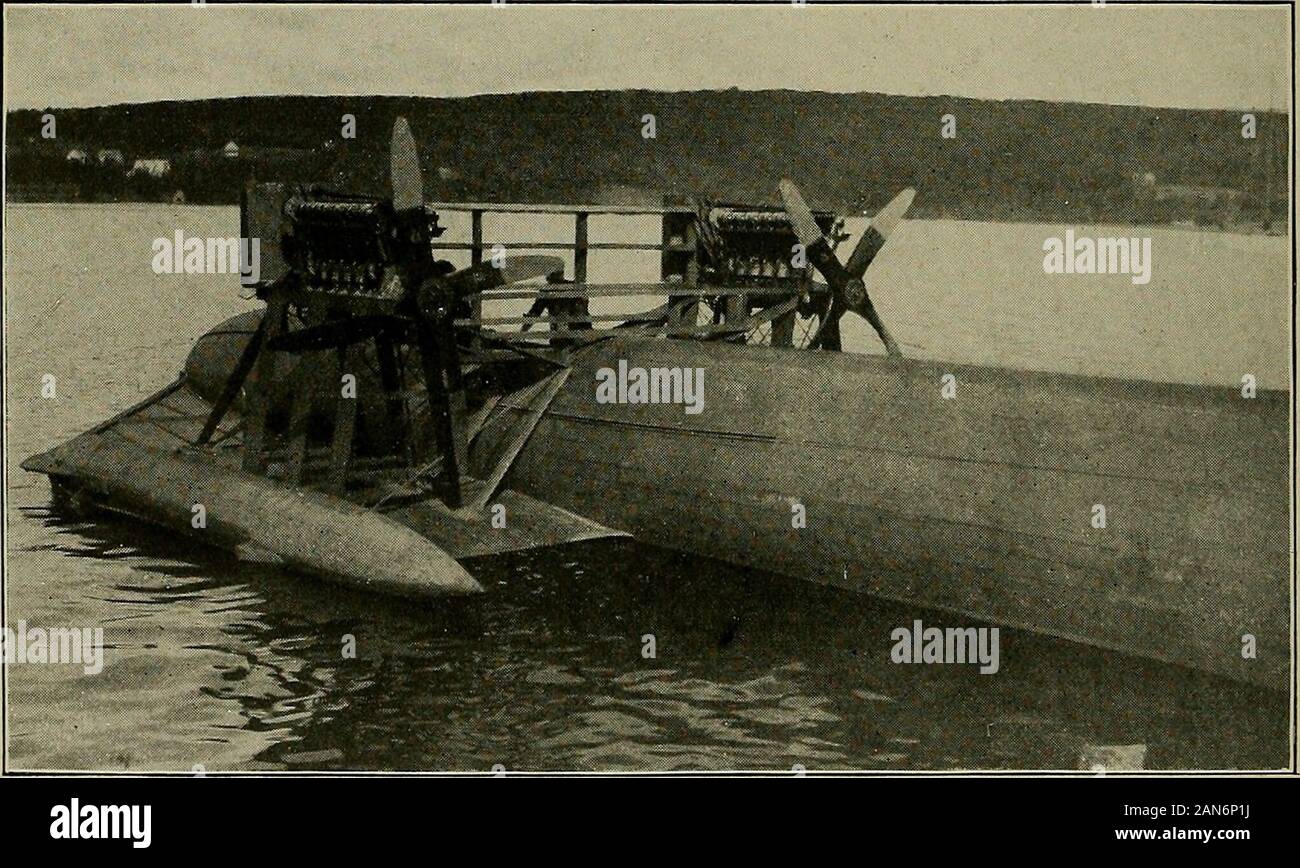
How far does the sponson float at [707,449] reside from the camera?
1340 centimetres

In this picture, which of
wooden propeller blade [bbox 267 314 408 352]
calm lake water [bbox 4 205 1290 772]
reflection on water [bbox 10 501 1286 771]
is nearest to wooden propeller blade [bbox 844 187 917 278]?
calm lake water [bbox 4 205 1290 772]

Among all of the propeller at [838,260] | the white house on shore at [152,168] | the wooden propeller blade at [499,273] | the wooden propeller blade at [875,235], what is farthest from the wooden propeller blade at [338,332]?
the wooden propeller blade at [875,235]

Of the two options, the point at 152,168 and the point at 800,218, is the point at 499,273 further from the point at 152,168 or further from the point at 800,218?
the point at 152,168

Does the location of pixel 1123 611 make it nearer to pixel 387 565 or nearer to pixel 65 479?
pixel 387 565

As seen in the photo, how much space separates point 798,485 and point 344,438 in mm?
6570

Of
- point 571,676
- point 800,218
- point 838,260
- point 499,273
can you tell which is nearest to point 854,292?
point 838,260

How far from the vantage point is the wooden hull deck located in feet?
42.9

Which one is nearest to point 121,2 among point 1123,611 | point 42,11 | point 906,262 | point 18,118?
point 42,11

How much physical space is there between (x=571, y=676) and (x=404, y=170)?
267 inches

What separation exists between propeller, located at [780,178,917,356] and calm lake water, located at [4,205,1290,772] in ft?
14.9

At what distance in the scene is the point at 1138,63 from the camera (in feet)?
43.5

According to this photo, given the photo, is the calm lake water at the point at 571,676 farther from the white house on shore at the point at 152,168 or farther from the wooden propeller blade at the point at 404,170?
the white house on shore at the point at 152,168

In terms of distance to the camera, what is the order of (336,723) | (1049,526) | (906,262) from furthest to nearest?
(906,262) → (1049,526) → (336,723)

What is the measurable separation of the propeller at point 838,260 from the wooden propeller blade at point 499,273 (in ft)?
11.4
